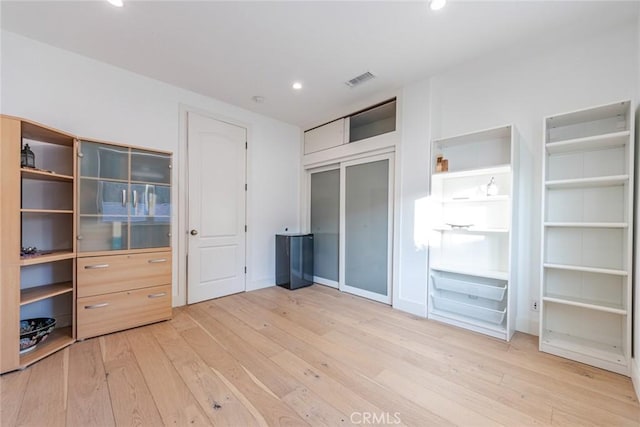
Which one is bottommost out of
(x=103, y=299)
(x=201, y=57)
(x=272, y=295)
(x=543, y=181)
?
(x=272, y=295)

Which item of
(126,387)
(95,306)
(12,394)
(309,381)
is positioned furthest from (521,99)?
(12,394)

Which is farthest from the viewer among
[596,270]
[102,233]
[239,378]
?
[102,233]

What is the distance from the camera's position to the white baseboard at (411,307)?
9.63ft

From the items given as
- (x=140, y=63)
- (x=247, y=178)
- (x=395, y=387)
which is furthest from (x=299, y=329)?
(x=140, y=63)

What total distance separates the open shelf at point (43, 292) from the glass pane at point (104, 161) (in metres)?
1.03

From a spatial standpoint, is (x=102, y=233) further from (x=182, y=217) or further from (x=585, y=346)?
(x=585, y=346)

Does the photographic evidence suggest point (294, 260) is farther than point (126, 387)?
Yes

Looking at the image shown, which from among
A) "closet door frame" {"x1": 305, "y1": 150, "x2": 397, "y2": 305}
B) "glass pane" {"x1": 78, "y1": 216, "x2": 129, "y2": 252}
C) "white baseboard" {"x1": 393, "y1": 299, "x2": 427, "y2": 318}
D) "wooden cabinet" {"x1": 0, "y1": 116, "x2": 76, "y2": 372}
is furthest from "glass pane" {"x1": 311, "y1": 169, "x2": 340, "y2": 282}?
"wooden cabinet" {"x1": 0, "y1": 116, "x2": 76, "y2": 372}

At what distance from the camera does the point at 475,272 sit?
2570 millimetres

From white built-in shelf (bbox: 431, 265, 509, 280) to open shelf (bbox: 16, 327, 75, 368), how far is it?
355 centimetres

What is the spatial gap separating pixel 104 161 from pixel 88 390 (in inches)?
75.9

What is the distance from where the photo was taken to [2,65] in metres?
2.21

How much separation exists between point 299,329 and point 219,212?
6.40ft

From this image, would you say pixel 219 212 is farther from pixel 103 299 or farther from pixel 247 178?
pixel 103 299
